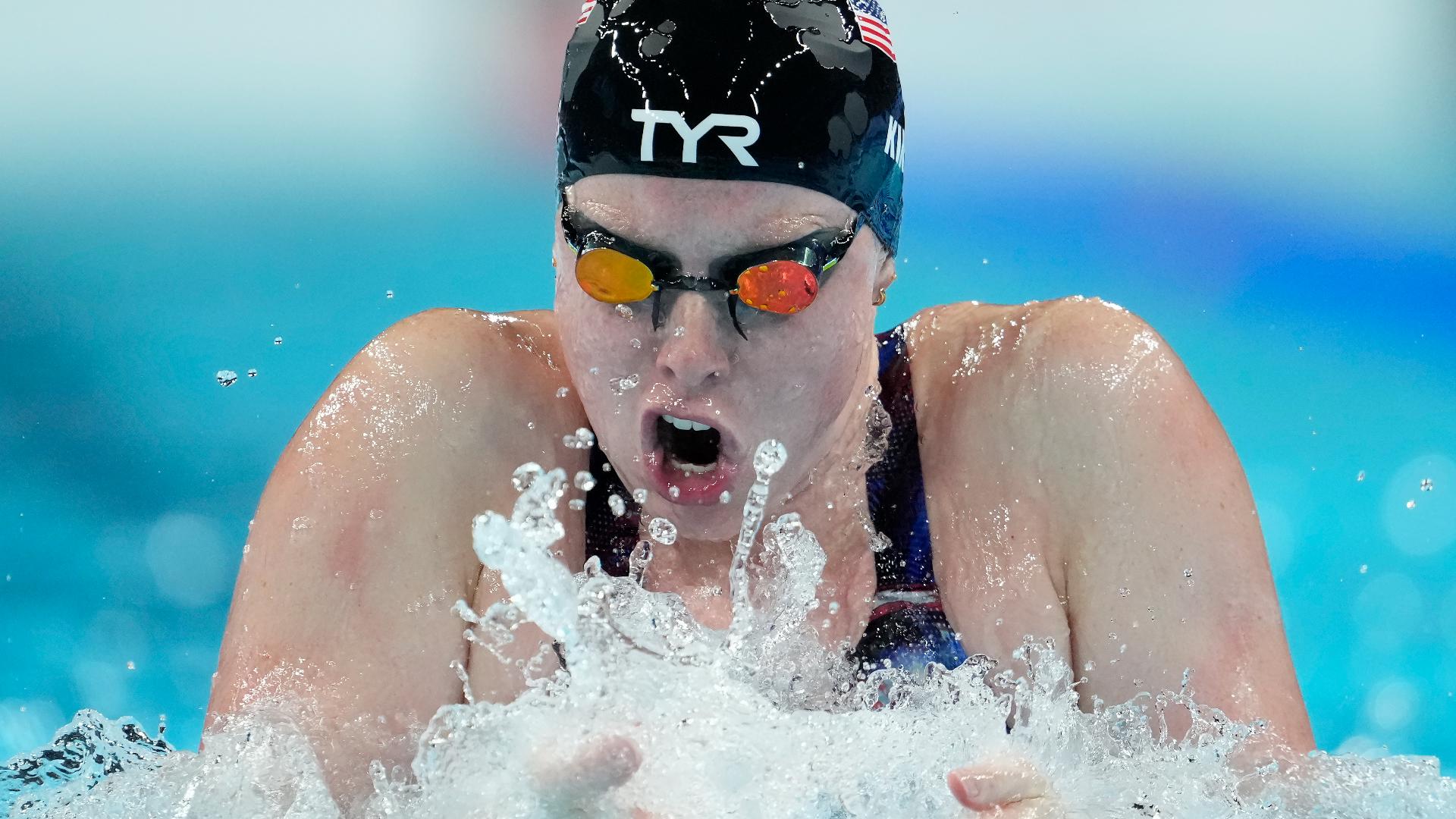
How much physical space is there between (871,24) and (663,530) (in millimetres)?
710

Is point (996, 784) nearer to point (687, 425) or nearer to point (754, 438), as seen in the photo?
point (754, 438)

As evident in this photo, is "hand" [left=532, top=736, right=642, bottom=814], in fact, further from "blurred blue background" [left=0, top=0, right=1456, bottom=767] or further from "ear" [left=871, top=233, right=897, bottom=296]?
"blurred blue background" [left=0, top=0, right=1456, bottom=767]

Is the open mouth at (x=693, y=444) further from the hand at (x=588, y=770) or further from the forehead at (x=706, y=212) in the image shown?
the hand at (x=588, y=770)

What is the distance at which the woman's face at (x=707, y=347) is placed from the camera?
5.00 feet

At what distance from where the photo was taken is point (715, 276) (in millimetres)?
1517

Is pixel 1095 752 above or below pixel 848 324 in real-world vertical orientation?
below

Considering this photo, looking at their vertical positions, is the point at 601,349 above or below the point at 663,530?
above

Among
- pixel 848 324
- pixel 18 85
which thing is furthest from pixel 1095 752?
pixel 18 85

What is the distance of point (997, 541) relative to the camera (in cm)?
172

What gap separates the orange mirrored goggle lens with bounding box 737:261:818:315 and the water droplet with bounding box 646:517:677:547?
0.37m

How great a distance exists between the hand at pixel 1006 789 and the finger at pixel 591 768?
0.28m

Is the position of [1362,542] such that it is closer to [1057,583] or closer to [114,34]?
[1057,583]

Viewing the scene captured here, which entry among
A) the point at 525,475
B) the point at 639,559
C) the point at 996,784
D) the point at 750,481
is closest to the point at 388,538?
the point at 525,475

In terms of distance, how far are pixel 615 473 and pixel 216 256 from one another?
2632mm
